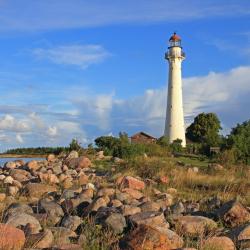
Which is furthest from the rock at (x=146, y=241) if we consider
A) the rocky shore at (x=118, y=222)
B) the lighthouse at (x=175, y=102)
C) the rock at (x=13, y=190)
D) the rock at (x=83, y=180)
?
Answer: the lighthouse at (x=175, y=102)

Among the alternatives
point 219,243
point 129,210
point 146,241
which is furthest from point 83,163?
point 146,241

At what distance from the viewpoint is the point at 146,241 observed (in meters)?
7.53

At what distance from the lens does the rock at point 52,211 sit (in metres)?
10.7

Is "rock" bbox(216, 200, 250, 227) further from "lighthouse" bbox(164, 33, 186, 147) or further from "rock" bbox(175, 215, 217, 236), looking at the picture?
"lighthouse" bbox(164, 33, 186, 147)

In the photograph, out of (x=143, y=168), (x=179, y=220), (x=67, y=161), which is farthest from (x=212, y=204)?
(x=67, y=161)

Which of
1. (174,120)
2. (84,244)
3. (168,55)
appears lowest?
(84,244)

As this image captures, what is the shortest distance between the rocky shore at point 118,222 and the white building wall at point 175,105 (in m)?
40.7

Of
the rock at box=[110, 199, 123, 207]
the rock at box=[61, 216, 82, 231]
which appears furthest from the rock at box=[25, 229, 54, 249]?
the rock at box=[110, 199, 123, 207]

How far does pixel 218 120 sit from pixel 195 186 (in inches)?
1955

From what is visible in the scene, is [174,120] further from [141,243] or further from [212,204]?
[141,243]

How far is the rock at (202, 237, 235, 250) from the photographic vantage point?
25.5ft

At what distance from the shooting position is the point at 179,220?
33.3ft

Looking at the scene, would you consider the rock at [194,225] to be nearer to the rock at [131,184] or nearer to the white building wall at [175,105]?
the rock at [131,184]

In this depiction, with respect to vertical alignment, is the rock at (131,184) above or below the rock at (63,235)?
above
